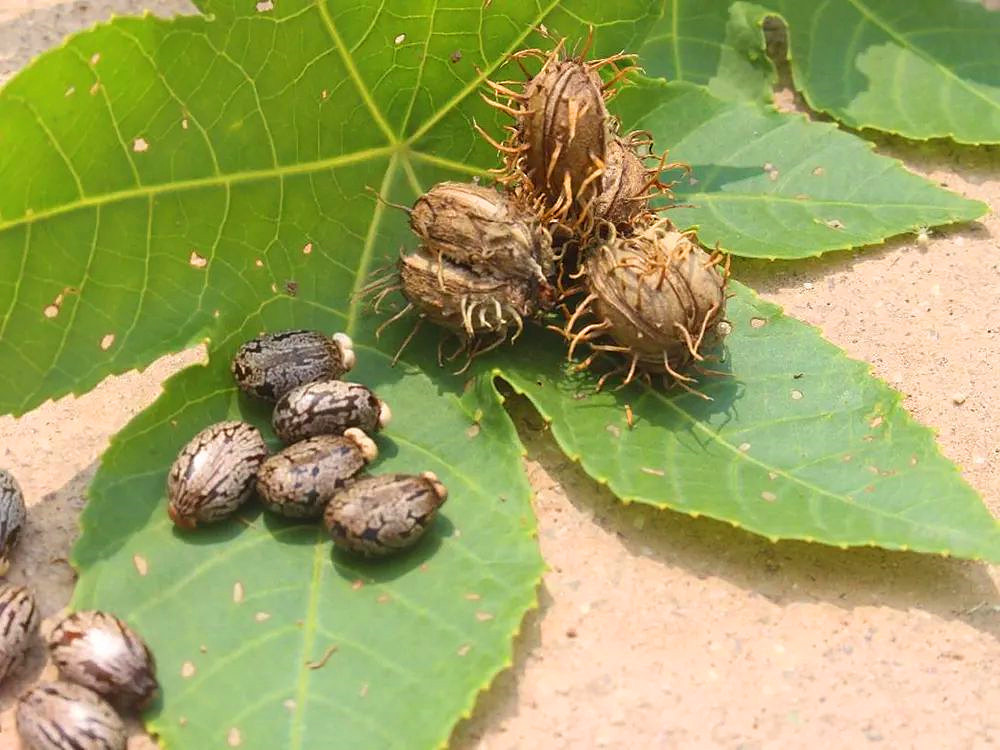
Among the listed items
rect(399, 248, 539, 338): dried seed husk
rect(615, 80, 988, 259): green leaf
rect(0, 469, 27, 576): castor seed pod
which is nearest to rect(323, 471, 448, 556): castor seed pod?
rect(399, 248, 539, 338): dried seed husk

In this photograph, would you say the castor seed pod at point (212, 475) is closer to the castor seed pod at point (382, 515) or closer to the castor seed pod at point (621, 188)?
the castor seed pod at point (382, 515)

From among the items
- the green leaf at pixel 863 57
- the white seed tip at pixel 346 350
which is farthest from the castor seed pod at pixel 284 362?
the green leaf at pixel 863 57

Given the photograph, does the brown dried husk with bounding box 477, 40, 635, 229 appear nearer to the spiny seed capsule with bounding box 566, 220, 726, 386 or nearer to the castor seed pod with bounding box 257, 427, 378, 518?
the spiny seed capsule with bounding box 566, 220, 726, 386

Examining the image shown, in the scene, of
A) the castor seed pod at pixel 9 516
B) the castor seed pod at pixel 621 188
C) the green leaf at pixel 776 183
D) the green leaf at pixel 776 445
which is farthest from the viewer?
the green leaf at pixel 776 183

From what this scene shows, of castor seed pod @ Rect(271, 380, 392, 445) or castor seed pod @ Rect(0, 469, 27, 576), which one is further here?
castor seed pod @ Rect(271, 380, 392, 445)

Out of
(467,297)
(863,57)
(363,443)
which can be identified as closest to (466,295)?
(467,297)

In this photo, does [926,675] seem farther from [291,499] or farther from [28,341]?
[28,341]

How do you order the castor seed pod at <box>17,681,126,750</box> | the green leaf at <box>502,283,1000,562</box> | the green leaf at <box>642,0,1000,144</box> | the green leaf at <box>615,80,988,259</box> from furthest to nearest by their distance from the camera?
the green leaf at <box>642,0,1000,144</box> < the green leaf at <box>615,80,988,259</box> < the green leaf at <box>502,283,1000,562</box> < the castor seed pod at <box>17,681,126,750</box>
